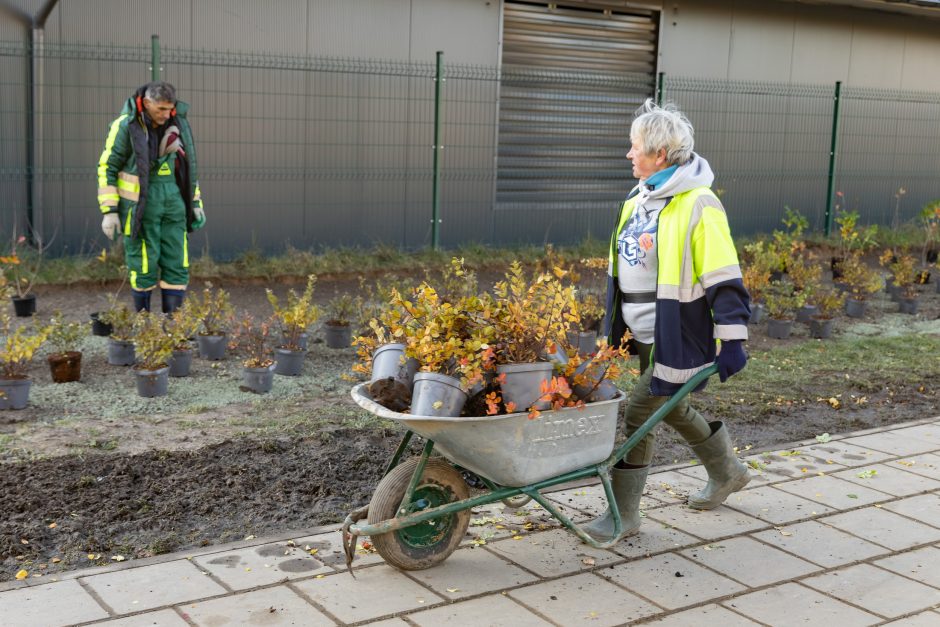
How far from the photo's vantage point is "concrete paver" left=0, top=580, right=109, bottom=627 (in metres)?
3.49

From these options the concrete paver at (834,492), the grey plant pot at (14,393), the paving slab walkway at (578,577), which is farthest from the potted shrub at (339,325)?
the concrete paver at (834,492)

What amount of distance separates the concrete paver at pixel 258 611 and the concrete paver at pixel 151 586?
84 mm

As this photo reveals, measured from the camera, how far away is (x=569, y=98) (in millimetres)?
13359

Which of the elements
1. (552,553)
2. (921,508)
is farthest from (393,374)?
(921,508)

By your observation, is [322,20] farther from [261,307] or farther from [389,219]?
[261,307]

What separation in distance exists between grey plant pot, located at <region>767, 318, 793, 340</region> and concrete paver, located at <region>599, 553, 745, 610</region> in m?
5.03

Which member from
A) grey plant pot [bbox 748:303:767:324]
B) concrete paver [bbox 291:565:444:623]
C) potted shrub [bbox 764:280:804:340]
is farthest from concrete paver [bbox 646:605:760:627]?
grey plant pot [bbox 748:303:767:324]

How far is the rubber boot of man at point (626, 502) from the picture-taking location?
14.5 ft

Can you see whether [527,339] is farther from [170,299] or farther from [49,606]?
[170,299]

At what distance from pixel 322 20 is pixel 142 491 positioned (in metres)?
7.52

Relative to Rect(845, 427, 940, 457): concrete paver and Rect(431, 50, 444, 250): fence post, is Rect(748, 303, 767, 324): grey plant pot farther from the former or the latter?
Rect(431, 50, 444, 250): fence post

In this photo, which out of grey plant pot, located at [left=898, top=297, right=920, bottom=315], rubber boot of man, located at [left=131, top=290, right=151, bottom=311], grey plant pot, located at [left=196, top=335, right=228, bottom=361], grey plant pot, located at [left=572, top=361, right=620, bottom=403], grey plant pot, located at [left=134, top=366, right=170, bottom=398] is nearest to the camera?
grey plant pot, located at [left=572, top=361, right=620, bottom=403]

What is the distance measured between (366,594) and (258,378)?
2.94 metres

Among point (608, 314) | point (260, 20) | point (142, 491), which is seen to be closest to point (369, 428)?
point (142, 491)
